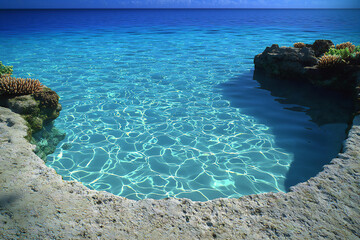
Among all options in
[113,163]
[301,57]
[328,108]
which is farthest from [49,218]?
[301,57]

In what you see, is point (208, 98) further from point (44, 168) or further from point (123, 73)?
point (44, 168)

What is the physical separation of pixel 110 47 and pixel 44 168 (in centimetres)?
1588

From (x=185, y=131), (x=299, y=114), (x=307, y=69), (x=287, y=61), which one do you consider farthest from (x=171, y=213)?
(x=287, y=61)

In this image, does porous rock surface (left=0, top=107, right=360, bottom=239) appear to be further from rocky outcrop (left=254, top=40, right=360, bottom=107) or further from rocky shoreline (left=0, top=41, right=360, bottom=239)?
rocky outcrop (left=254, top=40, right=360, bottom=107)

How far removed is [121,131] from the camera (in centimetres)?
642

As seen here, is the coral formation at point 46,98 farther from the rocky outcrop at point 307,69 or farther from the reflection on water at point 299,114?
the rocky outcrop at point 307,69

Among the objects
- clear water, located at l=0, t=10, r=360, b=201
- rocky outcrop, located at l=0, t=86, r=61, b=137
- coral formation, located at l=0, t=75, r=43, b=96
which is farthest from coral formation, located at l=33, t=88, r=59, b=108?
clear water, located at l=0, t=10, r=360, b=201

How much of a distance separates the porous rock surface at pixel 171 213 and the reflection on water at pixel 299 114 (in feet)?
5.08

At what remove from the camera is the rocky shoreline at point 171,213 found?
2701mm

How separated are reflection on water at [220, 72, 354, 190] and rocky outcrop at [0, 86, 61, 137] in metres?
5.33

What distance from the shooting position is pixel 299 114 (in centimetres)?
741

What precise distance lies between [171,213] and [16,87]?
16.3ft

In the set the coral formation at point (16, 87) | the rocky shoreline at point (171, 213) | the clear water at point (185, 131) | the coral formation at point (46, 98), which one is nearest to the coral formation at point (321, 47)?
the clear water at point (185, 131)

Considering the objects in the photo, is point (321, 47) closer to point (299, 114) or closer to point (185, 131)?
point (299, 114)
